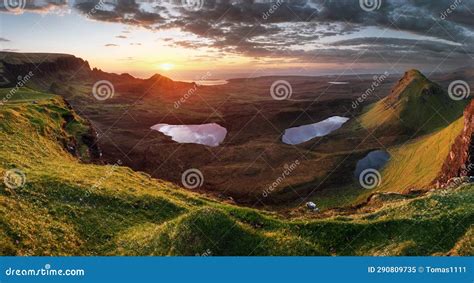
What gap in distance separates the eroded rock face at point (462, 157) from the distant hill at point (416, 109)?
214ft

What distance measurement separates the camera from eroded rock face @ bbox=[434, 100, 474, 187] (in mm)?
52109

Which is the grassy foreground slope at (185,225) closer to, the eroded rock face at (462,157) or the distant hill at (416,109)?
the eroded rock face at (462,157)

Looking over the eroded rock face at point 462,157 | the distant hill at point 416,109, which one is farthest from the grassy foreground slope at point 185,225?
the distant hill at point 416,109

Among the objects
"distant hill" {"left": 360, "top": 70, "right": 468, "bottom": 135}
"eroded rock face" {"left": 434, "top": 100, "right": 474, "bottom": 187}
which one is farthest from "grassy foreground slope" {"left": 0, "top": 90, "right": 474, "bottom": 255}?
"distant hill" {"left": 360, "top": 70, "right": 468, "bottom": 135}

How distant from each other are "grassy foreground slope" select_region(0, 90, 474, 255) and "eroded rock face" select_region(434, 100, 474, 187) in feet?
31.0

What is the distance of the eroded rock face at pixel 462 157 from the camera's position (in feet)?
171

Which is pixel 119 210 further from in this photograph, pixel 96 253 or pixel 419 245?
pixel 419 245

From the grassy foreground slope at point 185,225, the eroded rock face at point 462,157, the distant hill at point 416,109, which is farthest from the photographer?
the distant hill at point 416,109

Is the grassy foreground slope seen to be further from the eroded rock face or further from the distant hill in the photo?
the distant hill

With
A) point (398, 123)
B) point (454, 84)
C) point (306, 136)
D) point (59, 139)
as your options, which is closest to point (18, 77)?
point (306, 136)

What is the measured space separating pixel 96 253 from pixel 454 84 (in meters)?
71.9

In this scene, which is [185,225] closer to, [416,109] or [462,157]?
[462,157]

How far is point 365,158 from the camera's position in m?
102

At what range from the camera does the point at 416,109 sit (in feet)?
445
